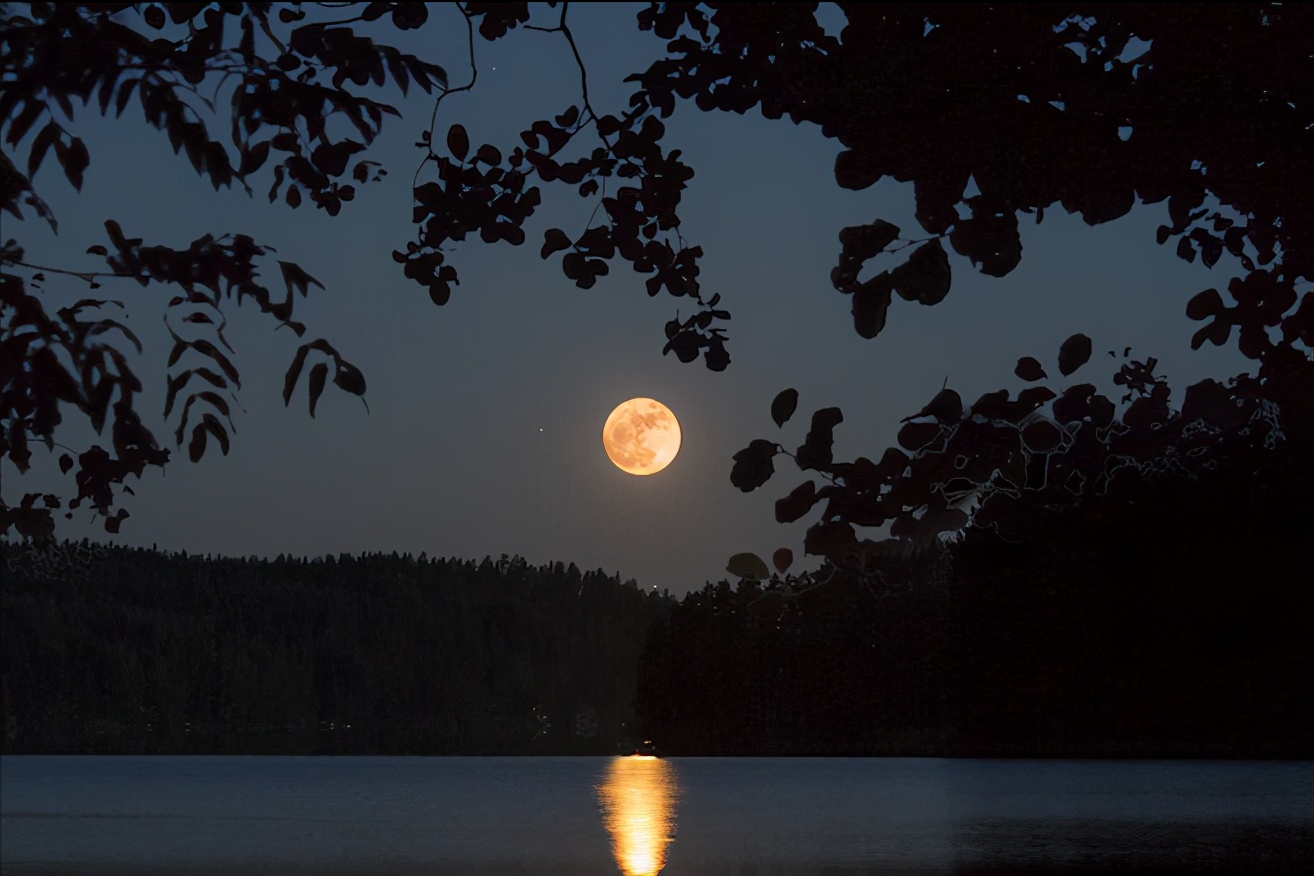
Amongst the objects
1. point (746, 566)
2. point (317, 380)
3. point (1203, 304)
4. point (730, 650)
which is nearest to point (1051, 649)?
point (730, 650)

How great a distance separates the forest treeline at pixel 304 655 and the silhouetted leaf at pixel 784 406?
145 meters

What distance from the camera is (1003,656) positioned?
203 ft

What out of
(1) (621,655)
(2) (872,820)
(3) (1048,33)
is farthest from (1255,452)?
(1) (621,655)

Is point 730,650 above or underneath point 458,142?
underneath

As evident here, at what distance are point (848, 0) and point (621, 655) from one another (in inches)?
6001

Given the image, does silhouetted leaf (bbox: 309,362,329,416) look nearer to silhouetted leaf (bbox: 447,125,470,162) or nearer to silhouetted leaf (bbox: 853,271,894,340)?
silhouetted leaf (bbox: 853,271,894,340)

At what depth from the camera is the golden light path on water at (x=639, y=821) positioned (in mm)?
21734

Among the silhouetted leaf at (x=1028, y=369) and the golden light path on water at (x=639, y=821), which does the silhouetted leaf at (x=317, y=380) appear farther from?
the golden light path on water at (x=639, y=821)

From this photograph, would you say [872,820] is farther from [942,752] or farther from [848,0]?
[942,752]

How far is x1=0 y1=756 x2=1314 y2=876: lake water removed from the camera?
821 inches

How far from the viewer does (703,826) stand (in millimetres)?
31391

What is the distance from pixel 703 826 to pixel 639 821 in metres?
2.40

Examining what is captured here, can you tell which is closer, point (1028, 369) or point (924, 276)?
point (924, 276)

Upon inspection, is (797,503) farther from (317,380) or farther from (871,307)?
(317,380)
